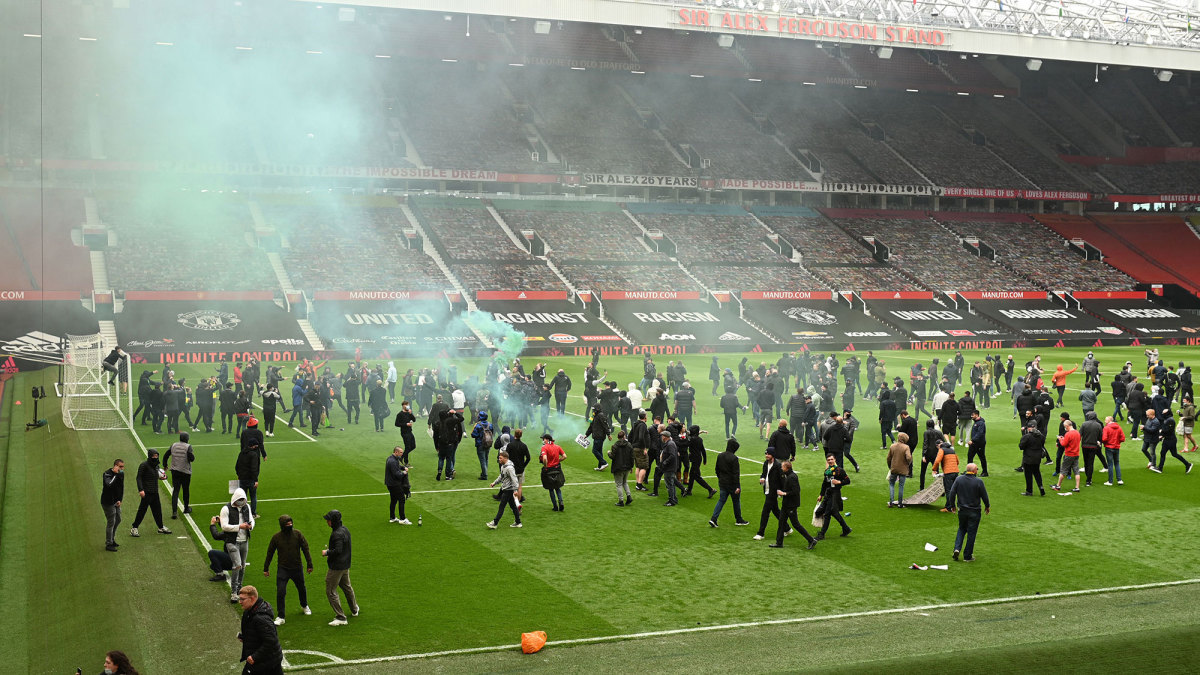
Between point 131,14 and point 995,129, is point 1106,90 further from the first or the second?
point 131,14

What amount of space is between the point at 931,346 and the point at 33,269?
42.6 m

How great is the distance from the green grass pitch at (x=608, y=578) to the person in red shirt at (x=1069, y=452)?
0.66m

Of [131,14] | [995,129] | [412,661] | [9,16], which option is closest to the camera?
[412,661]

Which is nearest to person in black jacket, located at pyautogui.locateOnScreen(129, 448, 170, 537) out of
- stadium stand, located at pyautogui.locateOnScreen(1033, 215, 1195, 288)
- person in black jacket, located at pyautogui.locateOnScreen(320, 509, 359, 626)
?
person in black jacket, located at pyautogui.locateOnScreen(320, 509, 359, 626)

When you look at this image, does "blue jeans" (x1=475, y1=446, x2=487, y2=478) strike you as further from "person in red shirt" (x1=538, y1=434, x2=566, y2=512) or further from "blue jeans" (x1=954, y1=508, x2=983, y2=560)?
"blue jeans" (x1=954, y1=508, x2=983, y2=560)

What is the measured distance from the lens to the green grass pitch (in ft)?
38.9

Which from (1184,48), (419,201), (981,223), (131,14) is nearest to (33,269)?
(131,14)

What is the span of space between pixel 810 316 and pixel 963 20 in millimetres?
18571

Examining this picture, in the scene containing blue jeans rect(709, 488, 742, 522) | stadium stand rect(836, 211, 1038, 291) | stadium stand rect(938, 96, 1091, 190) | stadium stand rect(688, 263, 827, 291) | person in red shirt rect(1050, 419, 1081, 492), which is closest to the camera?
blue jeans rect(709, 488, 742, 522)

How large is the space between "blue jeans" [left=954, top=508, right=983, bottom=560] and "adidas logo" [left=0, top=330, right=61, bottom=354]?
3543cm

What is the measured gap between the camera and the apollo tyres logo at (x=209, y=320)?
4634 cm

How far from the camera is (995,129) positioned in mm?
83750

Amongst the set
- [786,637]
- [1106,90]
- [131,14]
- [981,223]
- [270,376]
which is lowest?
[786,637]

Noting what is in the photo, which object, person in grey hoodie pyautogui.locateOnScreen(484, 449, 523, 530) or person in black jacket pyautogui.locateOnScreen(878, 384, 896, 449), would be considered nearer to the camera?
person in grey hoodie pyautogui.locateOnScreen(484, 449, 523, 530)
